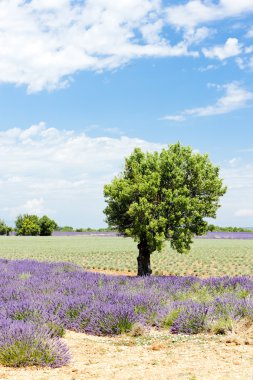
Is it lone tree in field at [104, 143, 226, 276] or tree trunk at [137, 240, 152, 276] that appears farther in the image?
tree trunk at [137, 240, 152, 276]

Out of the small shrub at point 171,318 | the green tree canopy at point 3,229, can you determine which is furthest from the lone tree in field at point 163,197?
the green tree canopy at point 3,229

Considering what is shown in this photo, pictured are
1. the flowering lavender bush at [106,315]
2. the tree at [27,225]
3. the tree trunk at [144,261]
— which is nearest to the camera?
the flowering lavender bush at [106,315]

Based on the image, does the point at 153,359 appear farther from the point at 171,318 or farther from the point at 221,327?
the point at 171,318

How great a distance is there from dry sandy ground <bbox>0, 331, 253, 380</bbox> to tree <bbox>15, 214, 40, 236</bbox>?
9999 centimetres

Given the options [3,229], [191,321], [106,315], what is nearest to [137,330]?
[106,315]

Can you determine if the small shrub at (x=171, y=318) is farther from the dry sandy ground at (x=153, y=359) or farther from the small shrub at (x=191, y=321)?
the dry sandy ground at (x=153, y=359)

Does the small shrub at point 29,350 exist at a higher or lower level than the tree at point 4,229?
lower

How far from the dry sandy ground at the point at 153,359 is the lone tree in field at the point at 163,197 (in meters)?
10.7

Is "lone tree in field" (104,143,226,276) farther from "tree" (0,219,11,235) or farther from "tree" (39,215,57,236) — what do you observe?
"tree" (0,219,11,235)

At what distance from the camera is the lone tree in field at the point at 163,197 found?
18.7m

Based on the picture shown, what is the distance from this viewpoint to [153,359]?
6.21 m

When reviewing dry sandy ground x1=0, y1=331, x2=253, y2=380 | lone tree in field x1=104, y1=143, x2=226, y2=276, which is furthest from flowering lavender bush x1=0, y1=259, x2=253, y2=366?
lone tree in field x1=104, y1=143, x2=226, y2=276

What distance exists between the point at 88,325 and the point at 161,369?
10.1 feet

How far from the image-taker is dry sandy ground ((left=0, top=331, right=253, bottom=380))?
5422 millimetres
